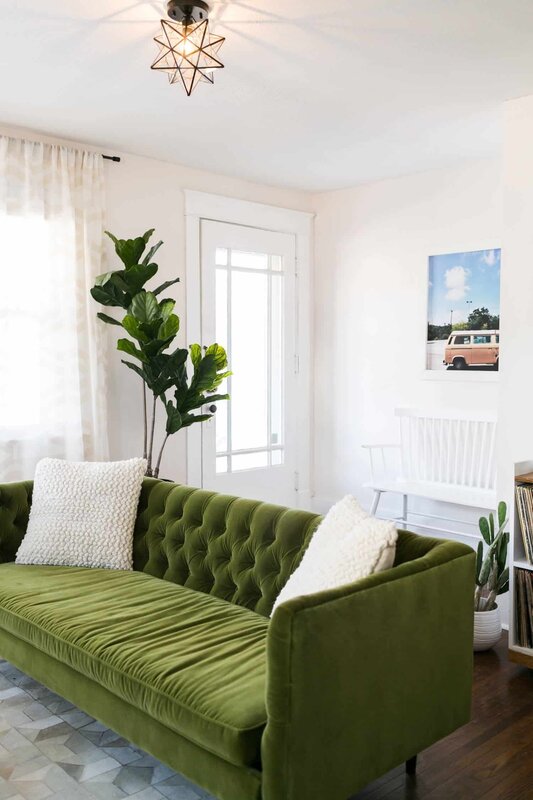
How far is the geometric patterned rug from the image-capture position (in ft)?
7.14

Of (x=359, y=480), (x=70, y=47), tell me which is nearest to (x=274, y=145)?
(x=70, y=47)

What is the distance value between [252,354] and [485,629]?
2723 mm

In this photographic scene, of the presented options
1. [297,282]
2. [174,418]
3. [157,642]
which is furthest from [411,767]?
[297,282]

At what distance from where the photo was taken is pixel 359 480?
5473 millimetres

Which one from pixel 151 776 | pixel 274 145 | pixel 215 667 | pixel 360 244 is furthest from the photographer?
pixel 360 244

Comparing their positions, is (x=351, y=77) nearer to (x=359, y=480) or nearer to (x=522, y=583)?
(x=522, y=583)

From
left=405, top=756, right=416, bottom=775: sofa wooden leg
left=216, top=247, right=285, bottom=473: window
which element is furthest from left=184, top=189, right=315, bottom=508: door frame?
left=405, top=756, right=416, bottom=775: sofa wooden leg

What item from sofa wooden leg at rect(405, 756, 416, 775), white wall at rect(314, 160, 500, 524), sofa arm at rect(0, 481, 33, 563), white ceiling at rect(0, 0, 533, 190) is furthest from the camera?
white wall at rect(314, 160, 500, 524)

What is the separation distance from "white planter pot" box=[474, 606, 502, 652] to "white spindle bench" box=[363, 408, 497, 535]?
34.0 inches

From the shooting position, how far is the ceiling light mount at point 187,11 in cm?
255

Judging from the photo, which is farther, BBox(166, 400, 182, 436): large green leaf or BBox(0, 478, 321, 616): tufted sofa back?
BBox(166, 400, 182, 436): large green leaf

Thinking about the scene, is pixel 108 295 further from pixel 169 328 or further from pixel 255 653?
pixel 255 653

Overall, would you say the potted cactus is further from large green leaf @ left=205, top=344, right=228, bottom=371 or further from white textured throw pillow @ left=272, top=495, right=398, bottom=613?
large green leaf @ left=205, top=344, right=228, bottom=371

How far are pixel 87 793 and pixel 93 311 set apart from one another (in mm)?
2841
